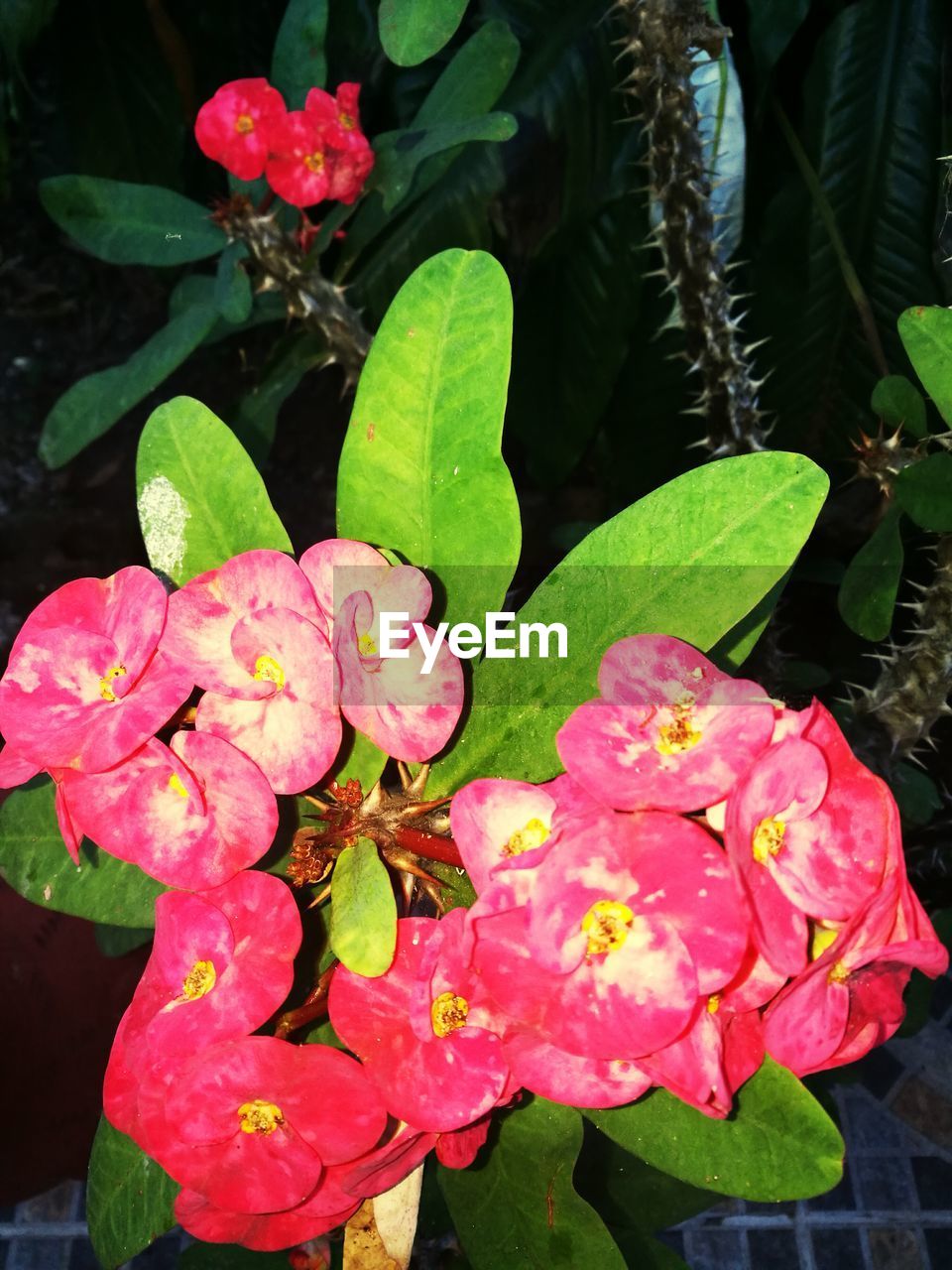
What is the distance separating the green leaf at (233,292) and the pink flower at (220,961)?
647mm

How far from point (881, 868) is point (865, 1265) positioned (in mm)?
979

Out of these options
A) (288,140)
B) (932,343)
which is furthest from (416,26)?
(932,343)

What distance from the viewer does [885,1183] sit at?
1267 millimetres

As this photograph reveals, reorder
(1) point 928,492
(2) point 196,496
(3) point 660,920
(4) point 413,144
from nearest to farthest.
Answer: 1. (3) point 660,920
2. (2) point 196,496
3. (1) point 928,492
4. (4) point 413,144

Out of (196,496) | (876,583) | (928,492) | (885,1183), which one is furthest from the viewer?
(885,1183)

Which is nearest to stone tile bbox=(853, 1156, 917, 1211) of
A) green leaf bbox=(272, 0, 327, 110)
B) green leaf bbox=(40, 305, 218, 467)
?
green leaf bbox=(40, 305, 218, 467)

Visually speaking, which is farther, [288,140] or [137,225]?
[137,225]

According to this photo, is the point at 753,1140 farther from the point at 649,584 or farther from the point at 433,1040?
the point at 649,584

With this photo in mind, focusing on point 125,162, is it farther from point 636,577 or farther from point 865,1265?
point 865,1265

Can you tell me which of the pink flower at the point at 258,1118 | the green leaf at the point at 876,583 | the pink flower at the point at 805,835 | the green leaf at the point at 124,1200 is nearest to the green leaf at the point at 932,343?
the green leaf at the point at 876,583

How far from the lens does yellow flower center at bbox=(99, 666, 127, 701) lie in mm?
535

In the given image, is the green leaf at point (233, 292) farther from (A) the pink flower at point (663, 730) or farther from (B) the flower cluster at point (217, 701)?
(A) the pink flower at point (663, 730)

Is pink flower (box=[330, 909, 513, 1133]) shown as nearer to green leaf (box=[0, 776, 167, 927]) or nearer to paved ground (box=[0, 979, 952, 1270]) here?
green leaf (box=[0, 776, 167, 927])

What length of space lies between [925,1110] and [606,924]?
1119 mm
